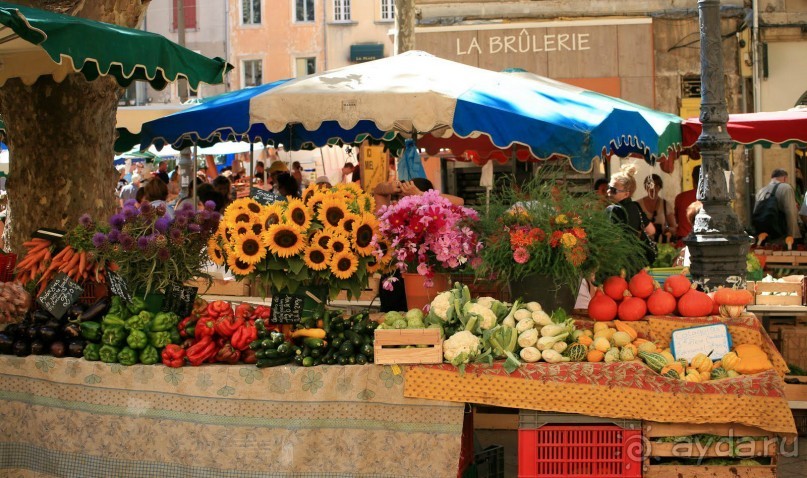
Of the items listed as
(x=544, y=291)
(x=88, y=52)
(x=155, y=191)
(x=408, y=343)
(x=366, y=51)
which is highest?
(x=366, y=51)

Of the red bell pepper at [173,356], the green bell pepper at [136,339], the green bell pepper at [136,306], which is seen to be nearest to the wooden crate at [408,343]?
the red bell pepper at [173,356]

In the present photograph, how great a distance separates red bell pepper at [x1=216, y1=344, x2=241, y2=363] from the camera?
214 inches

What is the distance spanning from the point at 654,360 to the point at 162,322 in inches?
99.3

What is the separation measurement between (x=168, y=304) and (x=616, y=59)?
1416cm

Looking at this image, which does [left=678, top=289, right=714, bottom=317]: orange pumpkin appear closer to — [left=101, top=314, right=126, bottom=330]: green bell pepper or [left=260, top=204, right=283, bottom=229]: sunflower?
[left=260, top=204, right=283, bottom=229]: sunflower

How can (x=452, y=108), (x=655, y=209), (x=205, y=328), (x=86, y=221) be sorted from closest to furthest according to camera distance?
(x=205, y=328)
(x=86, y=221)
(x=452, y=108)
(x=655, y=209)

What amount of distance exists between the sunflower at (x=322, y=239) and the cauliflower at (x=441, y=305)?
0.66m

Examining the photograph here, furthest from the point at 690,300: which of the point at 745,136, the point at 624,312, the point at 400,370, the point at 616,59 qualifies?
the point at 616,59

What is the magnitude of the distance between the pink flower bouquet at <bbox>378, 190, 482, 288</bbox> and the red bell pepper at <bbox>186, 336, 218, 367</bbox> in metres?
1.10

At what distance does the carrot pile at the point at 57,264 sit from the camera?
594cm

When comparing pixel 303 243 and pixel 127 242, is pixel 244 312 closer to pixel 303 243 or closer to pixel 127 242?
pixel 303 243

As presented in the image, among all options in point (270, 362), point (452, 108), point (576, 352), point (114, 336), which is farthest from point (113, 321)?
point (452, 108)

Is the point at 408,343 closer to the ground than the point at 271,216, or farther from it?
closer to the ground

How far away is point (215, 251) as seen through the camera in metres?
5.82
